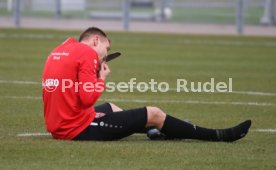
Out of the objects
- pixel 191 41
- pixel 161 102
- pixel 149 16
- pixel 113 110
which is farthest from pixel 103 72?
pixel 149 16

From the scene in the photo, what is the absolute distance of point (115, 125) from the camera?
371 inches

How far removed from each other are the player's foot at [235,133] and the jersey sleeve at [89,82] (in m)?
1.44

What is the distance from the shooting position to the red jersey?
9.20 meters

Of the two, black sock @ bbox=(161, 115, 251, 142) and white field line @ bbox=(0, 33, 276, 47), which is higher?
black sock @ bbox=(161, 115, 251, 142)

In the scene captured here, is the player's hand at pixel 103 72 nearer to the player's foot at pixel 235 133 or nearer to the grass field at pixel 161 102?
the grass field at pixel 161 102

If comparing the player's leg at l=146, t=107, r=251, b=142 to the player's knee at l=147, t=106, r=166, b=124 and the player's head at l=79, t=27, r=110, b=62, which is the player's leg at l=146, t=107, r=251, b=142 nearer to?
the player's knee at l=147, t=106, r=166, b=124

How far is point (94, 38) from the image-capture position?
373 inches

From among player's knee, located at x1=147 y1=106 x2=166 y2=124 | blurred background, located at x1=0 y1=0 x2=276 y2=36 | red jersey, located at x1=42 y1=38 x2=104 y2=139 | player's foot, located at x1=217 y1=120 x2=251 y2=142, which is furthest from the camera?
blurred background, located at x1=0 y1=0 x2=276 y2=36

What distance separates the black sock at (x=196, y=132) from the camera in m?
9.52

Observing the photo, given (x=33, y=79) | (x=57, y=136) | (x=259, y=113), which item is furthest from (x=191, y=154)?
(x=33, y=79)

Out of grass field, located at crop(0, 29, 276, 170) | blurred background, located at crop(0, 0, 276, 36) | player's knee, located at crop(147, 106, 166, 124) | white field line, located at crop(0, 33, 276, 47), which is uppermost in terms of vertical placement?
player's knee, located at crop(147, 106, 166, 124)

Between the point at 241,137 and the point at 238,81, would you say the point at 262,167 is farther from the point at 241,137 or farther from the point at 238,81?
the point at 238,81

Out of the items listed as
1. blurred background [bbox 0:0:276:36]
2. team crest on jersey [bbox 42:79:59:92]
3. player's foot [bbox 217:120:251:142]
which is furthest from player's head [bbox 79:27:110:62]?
blurred background [bbox 0:0:276:36]

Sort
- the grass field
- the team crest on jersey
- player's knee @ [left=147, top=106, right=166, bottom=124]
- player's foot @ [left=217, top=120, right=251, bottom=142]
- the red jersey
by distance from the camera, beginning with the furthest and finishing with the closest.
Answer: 1. player's foot @ [left=217, top=120, right=251, bottom=142]
2. player's knee @ [left=147, top=106, right=166, bottom=124]
3. the team crest on jersey
4. the red jersey
5. the grass field
